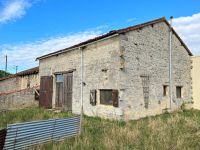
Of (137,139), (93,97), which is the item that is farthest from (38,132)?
(93,97)

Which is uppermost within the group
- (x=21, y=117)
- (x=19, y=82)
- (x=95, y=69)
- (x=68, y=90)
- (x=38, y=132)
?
(x=95, y=69)

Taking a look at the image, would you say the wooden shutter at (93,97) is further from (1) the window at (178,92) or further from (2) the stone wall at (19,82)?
(2) the stone wall at (19,82)

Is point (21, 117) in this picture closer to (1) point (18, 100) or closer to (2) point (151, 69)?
(1) point (18, 100)

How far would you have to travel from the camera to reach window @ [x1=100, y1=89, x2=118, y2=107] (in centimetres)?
1264

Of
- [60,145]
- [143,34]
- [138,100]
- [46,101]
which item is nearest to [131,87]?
[138,100]

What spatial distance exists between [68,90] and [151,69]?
224 inches

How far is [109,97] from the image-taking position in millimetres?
13133

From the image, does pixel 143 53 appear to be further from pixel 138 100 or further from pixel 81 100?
pixel 81 100

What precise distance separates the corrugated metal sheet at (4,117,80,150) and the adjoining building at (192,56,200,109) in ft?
38.0

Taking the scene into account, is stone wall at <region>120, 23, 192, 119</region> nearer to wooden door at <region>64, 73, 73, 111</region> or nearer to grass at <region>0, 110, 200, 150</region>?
grass at <region>0, 110, 200, 150</region>

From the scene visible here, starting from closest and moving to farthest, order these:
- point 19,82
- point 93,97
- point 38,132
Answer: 1. point 38,132
2. point 93,97
3. point 19,82

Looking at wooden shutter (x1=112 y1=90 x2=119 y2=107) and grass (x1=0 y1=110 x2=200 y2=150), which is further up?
wooden shutter (x1=112 y1=90 x2=119 y2=107)

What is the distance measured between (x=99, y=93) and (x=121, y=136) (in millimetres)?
5607

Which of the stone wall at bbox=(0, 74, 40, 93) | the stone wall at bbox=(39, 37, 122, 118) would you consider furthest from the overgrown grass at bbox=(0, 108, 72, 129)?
the stone wall at bbox=(0, 74, 40, 93)
